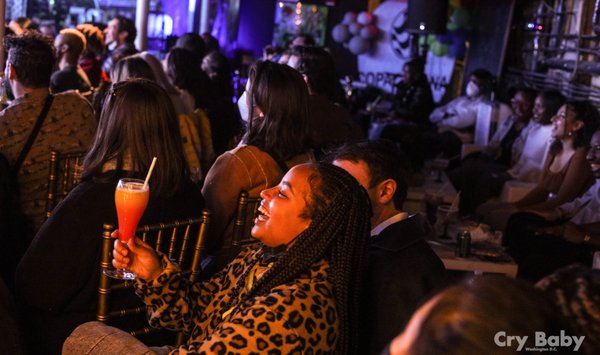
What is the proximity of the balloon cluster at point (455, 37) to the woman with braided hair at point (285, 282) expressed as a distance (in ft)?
32.7

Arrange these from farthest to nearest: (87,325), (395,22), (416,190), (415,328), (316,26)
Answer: (316,26), (395,22), (416,190), (87,325), (415,328)

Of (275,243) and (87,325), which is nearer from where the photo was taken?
(275,243)

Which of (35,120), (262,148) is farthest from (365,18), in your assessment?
(262,148)

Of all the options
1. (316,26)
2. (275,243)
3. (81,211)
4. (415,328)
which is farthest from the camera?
(316,26)

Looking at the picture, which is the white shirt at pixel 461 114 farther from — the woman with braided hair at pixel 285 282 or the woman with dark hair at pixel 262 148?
the woman with braided hair at pixel 285 282

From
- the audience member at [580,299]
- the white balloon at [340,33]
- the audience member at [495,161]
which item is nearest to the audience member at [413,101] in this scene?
the audience member at [495,161]

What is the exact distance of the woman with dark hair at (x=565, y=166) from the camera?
17.6 feet

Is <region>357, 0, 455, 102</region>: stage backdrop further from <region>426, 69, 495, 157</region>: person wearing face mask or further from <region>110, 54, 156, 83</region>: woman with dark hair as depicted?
<region>110, 54, 156, 83</region>: woman with dark hair

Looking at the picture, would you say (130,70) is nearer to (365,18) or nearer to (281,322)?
(281,322)

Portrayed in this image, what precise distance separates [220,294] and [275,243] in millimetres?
340

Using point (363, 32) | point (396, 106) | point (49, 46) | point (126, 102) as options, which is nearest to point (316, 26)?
point (363, 32)

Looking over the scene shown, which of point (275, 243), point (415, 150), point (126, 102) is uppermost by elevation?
point (126, 102)

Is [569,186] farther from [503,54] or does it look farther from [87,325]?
[503,54]

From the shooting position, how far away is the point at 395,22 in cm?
1305
